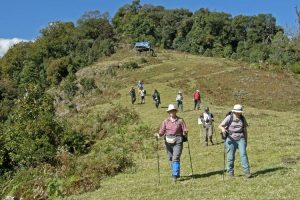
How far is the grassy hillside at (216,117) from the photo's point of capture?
15.4 m

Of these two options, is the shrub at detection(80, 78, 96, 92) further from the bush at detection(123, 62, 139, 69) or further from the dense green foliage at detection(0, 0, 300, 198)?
the bush at detection(123, 62, 139, 69)

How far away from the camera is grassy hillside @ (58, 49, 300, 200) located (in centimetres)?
1544

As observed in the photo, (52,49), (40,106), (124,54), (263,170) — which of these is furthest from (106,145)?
(52,49)

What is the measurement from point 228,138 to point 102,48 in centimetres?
11308

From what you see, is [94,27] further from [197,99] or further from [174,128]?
[174,128]

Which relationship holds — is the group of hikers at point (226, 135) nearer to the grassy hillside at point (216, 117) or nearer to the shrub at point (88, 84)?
the grassy hillside at point (216, 117)

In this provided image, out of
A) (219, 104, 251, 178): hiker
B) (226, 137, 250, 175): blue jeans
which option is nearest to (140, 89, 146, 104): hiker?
(226, 137, 250, 175): blue jeans

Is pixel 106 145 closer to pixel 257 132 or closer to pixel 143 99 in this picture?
pixel 257 132

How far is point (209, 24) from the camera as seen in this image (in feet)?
482

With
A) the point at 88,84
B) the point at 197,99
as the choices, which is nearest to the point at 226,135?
the point at 197,99

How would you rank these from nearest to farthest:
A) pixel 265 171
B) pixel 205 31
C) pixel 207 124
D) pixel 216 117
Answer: pixel 265 171, pixel 207 124, pixel 216 117, pixel 205 31

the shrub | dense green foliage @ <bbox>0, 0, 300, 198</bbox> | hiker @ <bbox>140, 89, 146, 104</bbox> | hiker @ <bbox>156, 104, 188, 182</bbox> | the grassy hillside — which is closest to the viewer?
the grassy hillside

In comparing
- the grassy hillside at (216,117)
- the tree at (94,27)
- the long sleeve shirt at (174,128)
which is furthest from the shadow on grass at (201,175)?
the tree at (94,27)

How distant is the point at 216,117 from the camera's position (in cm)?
4272
